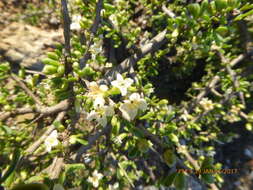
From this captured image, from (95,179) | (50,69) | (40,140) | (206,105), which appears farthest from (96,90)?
(206,105)

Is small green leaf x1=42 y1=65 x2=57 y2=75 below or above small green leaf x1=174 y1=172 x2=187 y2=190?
above

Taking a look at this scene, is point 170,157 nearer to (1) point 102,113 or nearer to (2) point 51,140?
(1) point 102,113

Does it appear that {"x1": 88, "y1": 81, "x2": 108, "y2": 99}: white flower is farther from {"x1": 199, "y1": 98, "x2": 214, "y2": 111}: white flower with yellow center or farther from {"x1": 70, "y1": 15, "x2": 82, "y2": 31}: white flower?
{"x1": 199, "y1": 98, "x2": 214, "y2": 111}: white flower with yellow center

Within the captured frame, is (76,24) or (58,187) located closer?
(58,187)

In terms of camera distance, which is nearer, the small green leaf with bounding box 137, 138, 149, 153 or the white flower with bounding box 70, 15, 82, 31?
the small green leaf with bounding box 137, 138, 149, 153

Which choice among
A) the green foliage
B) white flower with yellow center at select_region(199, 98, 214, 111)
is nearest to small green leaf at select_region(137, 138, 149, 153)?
the green foliage

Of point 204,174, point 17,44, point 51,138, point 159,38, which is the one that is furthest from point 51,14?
point 204,174

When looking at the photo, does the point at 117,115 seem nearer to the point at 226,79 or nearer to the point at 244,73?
the point at 226,79

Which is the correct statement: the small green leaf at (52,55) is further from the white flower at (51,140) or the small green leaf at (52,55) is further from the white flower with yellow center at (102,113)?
the white flower at (51,140)
